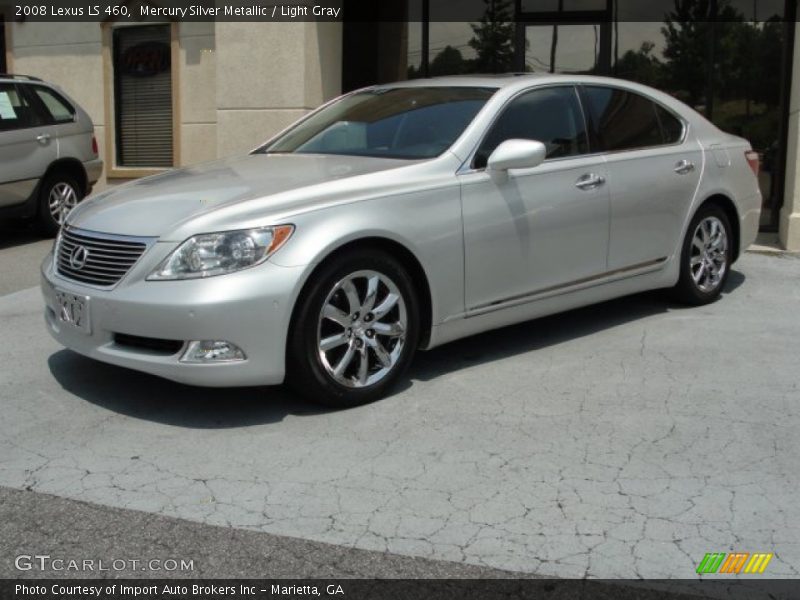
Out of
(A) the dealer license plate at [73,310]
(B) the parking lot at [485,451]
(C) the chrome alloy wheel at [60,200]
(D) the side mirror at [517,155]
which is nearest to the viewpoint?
(B) the parking lot at [485,451]

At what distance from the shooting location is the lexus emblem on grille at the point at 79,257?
15.9 feet

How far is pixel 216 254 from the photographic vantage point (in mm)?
4488

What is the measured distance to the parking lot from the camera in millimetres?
3557

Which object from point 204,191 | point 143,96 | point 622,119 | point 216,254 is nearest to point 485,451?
point 216,254

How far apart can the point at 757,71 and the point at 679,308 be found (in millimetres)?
4860

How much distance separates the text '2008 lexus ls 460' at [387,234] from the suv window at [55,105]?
4.97 metres

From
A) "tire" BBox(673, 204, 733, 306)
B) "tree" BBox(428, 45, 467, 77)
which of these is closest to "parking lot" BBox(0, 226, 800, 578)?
"tire" BBox(673, 204, 733, 306)

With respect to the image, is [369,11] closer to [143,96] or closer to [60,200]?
[143,96]

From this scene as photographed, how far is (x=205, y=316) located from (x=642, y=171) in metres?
3.09

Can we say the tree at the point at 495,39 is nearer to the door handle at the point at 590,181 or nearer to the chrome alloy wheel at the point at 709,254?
the chrome alloy wheel at the point at 709,254

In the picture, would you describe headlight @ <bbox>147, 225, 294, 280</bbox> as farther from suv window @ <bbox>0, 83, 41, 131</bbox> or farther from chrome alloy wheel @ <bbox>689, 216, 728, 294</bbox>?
suv window @ <bbox>0, 83, 41, 131</bbox>

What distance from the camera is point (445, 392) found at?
5.12 m

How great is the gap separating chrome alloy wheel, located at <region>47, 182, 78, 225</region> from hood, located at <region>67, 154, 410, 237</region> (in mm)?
5079

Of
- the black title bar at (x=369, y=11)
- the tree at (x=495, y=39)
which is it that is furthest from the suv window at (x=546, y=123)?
the tree at (x=495, y=39)
